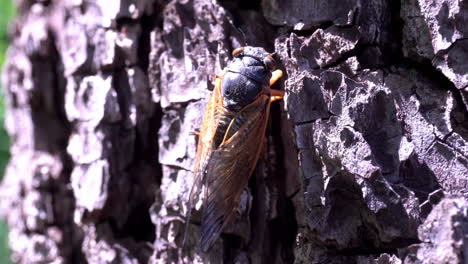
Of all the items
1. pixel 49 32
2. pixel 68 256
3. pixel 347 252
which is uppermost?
pixel 49 32

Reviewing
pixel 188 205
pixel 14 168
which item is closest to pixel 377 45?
pixel 188 205

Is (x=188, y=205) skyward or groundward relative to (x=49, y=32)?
groundward

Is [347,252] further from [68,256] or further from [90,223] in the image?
[68,256]

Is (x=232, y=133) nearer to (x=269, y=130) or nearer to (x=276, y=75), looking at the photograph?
(x=269, y=130)

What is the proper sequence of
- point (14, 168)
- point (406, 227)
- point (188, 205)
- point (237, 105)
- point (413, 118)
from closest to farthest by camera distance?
point (406, 227) < point (413, 118) < point (188, 205) < point (237, 105) < point (14, 168)

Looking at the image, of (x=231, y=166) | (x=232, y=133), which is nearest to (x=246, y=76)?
(x=232, y=133)

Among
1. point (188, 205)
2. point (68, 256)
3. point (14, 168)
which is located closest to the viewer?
point (188, 205)

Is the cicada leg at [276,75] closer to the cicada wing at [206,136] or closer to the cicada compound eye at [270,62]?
the cicada compound eye at [270,62]

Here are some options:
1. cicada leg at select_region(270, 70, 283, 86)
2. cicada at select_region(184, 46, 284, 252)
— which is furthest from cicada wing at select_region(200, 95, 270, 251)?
cicada leg at select_region(270, 70, 283, 86)
